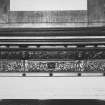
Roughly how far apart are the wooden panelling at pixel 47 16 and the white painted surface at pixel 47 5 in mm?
30

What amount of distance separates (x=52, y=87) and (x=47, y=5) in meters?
0.63

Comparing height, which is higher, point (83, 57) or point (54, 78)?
point (83, 57)

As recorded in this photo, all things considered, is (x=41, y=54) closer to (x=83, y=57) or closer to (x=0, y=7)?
(x=83, y=57)

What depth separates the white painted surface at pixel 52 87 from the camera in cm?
154

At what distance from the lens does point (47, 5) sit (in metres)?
1.50

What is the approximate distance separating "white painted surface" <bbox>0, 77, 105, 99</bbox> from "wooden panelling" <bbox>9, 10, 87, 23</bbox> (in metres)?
0.45

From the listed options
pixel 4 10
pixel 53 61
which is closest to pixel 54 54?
pixel 53 61

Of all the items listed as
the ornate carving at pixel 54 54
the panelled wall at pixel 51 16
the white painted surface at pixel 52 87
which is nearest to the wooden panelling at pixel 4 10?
the panelled wall at pixel 51 16

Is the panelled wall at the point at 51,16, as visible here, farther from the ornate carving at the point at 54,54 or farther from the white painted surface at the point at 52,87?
the white painted surface at the point at 52,87

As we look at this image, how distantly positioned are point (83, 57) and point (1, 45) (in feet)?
2.09

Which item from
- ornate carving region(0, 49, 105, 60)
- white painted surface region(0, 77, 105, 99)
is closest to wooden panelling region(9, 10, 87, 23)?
ornate carving region(0, 49, 105, 60)

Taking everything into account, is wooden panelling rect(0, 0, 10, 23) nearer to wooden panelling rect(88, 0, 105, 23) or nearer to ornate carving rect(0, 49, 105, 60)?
ornate carving rect(0, 49, 105, 60)

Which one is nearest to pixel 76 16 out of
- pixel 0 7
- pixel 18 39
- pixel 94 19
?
pixel 94 19

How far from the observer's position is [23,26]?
149cm
